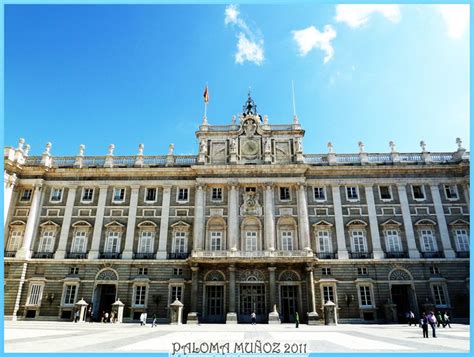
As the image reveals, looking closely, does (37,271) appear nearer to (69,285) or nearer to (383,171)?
(69,285)

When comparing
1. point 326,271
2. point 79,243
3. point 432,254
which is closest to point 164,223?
point 79,243

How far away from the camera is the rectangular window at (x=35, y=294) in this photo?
29.5 m

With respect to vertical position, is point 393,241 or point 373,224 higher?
point 373,224

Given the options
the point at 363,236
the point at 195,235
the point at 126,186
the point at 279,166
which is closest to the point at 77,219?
the point at 126,186

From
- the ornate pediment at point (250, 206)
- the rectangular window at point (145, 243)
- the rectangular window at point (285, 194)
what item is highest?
the rectangular window at point (285, 194)

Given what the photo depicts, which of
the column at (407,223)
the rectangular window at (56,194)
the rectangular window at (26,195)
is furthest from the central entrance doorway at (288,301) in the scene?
the rectangular window at (26,195)

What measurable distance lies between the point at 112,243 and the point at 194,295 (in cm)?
893

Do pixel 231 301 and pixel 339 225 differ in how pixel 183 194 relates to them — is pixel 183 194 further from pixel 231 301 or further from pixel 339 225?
pixel 339 225

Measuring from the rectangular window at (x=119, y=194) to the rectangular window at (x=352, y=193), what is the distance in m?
20.8

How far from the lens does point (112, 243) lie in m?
31.4

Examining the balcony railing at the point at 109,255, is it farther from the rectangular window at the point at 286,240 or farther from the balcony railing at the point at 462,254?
the balcony railing at the point at 462,254

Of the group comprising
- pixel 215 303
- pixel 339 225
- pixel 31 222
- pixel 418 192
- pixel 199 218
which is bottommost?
pixel 215 303

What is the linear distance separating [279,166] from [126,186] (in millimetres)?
14361

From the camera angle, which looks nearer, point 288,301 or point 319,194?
point 288,301
